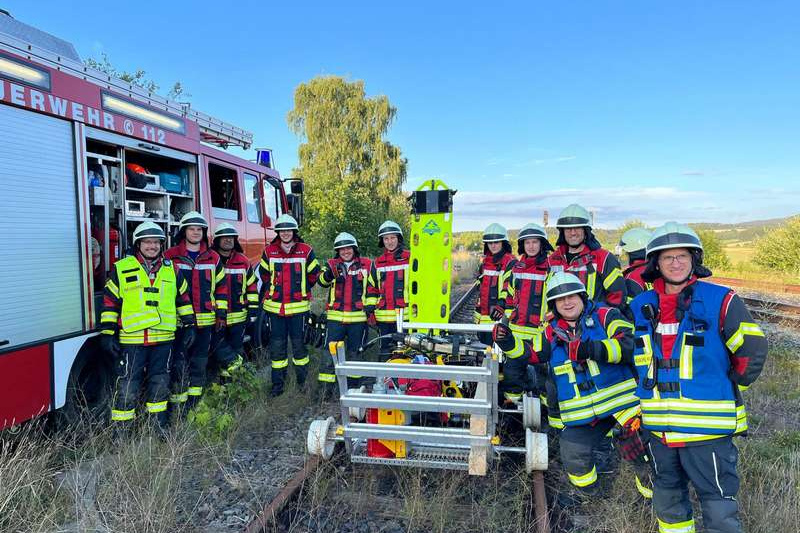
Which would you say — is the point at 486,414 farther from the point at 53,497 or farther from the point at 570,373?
the point at 53,497

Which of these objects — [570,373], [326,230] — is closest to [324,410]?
[570,373]

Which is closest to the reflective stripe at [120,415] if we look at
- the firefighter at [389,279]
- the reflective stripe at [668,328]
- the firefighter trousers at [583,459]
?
the firefighter at [389,279]

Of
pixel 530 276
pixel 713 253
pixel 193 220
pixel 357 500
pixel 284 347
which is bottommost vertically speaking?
pixel 357 500

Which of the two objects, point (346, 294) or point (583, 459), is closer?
point (583, 459)

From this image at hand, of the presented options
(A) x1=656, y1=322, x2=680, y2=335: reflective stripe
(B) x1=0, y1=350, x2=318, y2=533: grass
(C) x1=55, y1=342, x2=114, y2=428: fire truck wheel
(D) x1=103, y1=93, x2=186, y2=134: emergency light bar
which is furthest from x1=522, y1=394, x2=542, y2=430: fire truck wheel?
(D) x1=103, y1=93, x2=186, y2=134: emergency light bar

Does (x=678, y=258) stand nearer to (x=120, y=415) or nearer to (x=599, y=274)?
(x=599, y=274)

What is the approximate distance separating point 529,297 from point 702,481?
2.66 metres

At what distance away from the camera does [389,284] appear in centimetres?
593

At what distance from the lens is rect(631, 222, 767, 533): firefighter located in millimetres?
2482

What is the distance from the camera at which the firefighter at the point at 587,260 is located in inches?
170

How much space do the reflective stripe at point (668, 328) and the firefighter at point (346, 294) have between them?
3.74 meters

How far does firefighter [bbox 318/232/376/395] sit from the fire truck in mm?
1911

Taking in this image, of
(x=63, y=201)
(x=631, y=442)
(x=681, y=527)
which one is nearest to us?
(x=681, y=527)

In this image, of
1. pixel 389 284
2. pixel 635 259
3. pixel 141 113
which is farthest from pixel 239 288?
pixel 635 259
